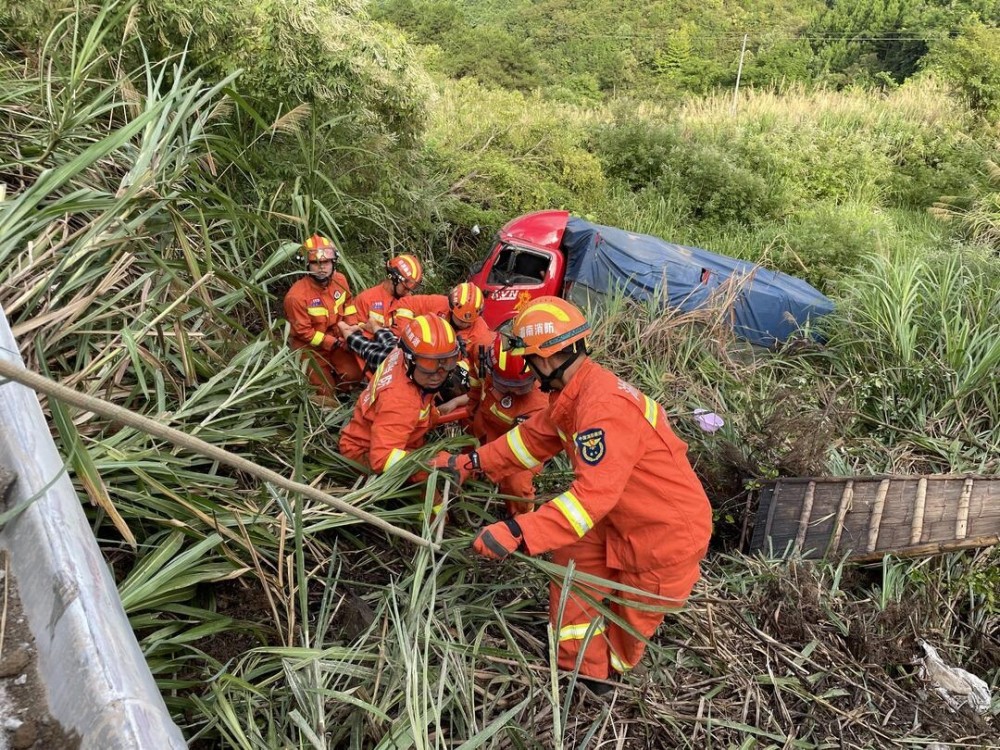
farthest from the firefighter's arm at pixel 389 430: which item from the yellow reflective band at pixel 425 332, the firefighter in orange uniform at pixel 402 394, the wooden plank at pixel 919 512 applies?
the wooden plank at pixel 919 512

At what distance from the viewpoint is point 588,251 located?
706 centimetres

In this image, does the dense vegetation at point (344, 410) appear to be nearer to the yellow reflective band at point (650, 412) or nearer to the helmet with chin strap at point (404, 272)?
the helmet with chin strap at point (404, 272)

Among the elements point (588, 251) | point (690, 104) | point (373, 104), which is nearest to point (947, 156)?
point (690, 104)

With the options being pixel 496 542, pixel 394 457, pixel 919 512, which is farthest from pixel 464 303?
pixel 919 512

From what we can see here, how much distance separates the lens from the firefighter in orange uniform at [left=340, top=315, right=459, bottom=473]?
315cm

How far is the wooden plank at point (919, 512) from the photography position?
139 inches

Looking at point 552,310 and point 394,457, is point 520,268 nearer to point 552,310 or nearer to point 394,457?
point 394,457

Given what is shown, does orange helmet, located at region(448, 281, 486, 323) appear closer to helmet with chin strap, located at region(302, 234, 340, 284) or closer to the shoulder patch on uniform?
helmet with chin strap, located at region(302, 234, 340, 284)

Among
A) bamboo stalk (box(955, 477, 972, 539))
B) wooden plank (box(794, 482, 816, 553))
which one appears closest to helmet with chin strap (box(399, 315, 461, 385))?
wooden plank (box(794, 482, 816, 553))

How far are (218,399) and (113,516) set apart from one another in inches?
39.1

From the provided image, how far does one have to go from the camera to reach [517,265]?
7.21 meters

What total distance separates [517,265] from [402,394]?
4.19 meters

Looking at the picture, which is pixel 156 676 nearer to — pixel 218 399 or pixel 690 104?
pixel 218 399

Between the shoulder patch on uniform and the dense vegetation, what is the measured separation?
0.63m
